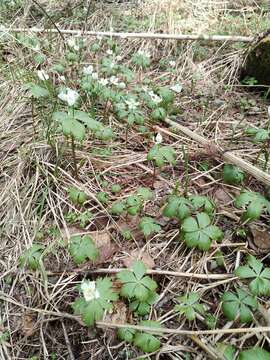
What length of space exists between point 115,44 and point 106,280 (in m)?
2.30

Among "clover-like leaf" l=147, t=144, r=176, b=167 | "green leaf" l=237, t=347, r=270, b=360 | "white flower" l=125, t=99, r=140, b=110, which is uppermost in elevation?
"white flower" l=125, t=99, r=140, b=110

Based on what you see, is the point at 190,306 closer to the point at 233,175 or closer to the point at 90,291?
the point at 90,291

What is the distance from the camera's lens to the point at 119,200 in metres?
2.27

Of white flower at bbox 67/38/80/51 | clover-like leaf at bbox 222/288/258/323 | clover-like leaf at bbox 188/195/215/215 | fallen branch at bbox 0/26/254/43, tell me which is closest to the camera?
clover-like leaf at bbox 222/288/258/323

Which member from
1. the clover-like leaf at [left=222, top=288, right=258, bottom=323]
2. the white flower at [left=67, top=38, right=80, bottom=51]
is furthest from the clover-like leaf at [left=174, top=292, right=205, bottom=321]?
the white flower at [left=67, top=38, right=80, bottom=51]

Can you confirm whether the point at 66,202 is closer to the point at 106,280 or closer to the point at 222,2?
the point at 106,280

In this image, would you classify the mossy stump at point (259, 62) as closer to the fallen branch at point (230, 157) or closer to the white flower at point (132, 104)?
the fallen branch at point (230, 157)

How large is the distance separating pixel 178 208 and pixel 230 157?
526 mm

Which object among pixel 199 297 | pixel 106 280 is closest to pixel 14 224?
pixel 106 280

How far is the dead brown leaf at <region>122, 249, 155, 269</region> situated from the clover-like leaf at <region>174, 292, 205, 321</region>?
0.25 metres

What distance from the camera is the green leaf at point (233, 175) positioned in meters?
2.28

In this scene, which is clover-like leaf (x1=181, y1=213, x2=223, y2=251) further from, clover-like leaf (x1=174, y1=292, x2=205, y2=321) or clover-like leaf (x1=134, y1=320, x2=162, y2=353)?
clover-like leaf (x1=134, y1=320, x2=162, y2=353)

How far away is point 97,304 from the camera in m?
1.64

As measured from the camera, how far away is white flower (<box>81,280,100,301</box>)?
1.65 metres
